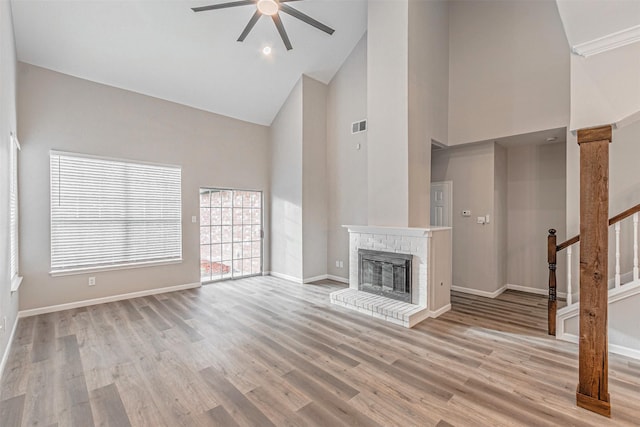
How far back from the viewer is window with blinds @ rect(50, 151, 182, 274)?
448 centimetres

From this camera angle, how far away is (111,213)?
16.2 feet

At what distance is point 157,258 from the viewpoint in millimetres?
5426

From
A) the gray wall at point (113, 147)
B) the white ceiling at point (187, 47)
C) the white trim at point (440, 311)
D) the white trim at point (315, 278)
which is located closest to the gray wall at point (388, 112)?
the white ceiling at point (187, 47)

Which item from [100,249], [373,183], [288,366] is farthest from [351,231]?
[100,249]

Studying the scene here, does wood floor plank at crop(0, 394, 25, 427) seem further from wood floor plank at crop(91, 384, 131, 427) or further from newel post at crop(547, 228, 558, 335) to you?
newel post at crop(547, 228, 558, 335)

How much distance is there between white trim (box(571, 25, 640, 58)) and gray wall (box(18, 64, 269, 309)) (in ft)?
18.3

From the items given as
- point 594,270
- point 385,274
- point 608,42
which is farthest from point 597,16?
point 385,274

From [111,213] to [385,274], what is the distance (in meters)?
4.64

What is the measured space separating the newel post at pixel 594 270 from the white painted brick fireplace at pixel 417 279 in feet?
6.01

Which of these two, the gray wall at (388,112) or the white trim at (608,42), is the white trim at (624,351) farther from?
the white trim at (608,42)

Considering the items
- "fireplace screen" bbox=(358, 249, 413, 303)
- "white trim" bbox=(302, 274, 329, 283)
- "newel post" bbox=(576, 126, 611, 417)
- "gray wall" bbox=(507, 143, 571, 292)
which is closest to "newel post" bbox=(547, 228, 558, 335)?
"newel post" bbox=(576, 126, 611, 417)

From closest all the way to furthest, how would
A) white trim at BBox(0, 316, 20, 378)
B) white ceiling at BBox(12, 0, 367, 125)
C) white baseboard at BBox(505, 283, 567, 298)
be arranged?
white trim at BBox(0, 316, 20, 378) → white ceiling at BBox(12, 0, 367, 125) → white baseboard at BBox(505, 283, 567, 298)

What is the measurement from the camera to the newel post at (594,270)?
7.11 feet

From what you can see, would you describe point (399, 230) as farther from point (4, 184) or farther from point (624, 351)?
point (4, 184)
